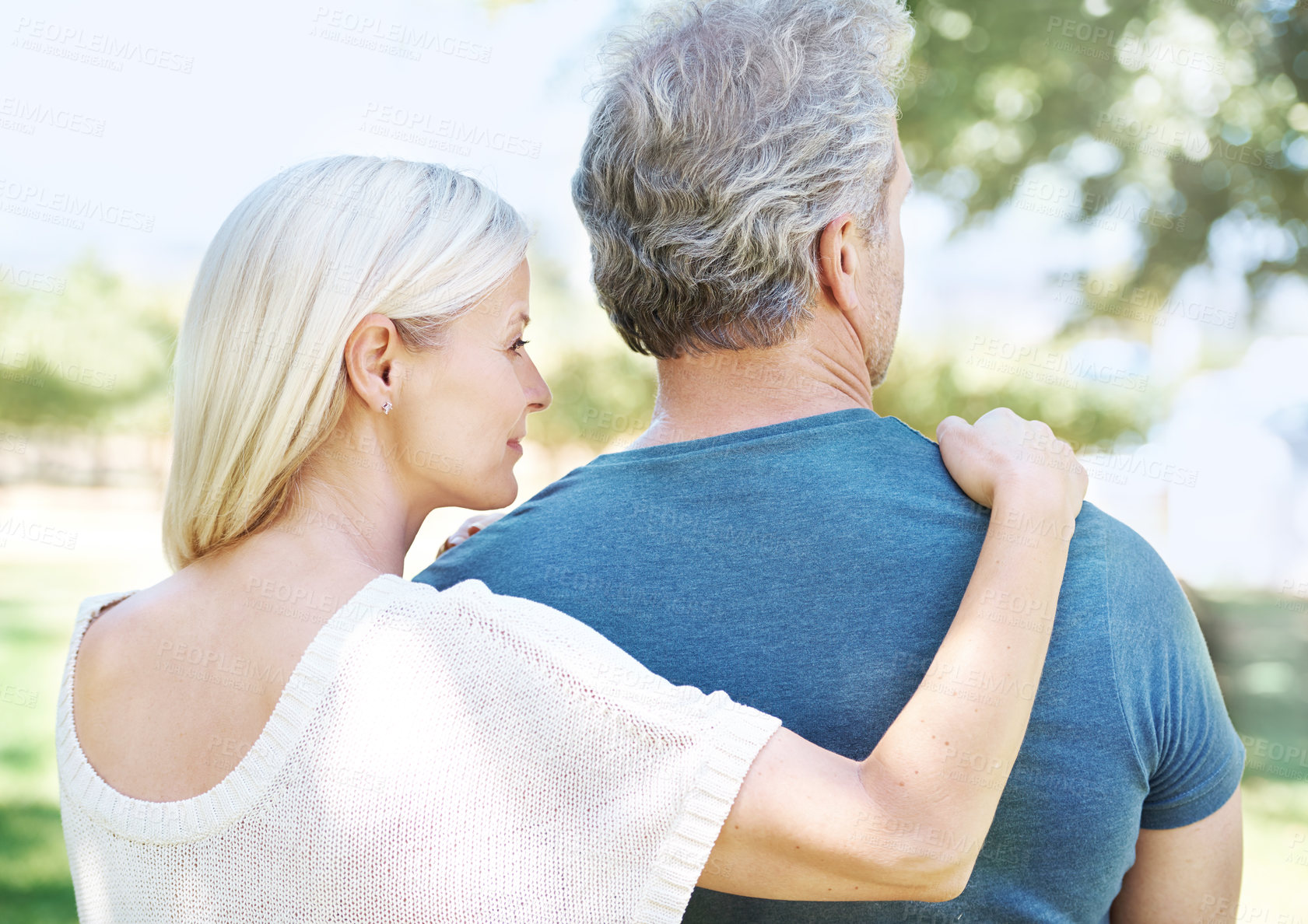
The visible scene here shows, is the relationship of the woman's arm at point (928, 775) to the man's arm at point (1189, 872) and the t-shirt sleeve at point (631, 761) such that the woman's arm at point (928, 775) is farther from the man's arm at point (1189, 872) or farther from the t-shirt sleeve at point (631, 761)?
the man's arm at point (1189, 872)

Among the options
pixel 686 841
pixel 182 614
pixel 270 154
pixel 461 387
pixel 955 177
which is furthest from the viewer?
pixel 270 154

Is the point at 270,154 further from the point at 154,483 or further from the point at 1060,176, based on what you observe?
the point at 154,483

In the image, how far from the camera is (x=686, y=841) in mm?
1030

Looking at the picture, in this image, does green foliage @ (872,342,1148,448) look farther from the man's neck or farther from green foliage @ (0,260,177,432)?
green foliage @ (0,260,177,432)

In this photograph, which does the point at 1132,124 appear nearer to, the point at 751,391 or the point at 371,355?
the point at 751,391

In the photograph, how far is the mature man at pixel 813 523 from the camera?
1.24 meters

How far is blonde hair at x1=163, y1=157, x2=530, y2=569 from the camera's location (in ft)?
4.35

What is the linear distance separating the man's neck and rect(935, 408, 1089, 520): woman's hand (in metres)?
0.19

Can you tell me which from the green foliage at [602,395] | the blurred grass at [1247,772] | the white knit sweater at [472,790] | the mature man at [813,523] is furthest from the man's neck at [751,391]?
the green foliage at [602,395]

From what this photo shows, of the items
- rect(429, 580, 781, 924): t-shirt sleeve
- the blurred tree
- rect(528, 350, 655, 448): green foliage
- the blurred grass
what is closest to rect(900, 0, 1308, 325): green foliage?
the blurred tree

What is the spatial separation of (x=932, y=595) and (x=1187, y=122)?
18.4 ft

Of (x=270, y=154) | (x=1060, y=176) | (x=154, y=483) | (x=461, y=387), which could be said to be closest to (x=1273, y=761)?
(x=1060, y=176)

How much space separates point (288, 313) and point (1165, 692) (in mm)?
1208

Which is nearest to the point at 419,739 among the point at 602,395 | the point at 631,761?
the point at 631,761
